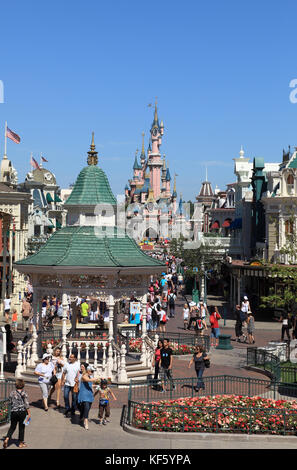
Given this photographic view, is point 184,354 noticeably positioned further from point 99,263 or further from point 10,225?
point 10,225

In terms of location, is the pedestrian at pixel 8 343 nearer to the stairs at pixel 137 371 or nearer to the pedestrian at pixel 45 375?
the stairs at pixel 137 371

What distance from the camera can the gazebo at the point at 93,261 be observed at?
2108cm

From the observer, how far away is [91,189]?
2267 centimetres

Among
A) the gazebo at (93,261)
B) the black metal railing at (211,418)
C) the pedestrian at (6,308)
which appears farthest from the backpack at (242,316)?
the black metal railing at (211,418)

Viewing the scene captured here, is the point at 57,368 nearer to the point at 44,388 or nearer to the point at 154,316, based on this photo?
the point at 44,388

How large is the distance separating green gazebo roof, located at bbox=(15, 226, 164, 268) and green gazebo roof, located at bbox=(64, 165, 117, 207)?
0.81 metres

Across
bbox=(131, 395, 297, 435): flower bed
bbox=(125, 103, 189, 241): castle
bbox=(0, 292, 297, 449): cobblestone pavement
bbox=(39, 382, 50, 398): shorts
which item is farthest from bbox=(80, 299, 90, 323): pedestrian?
bbox=(125, 103, 189, 241): castle

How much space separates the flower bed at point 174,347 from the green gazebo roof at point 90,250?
435 centimetres

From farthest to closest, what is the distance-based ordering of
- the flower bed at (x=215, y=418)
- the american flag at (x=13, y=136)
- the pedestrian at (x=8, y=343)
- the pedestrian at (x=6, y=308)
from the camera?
the american flag at (x=13, y=136), the pedestrian at (x=6, y=308), the pedestrian at (x=8, y=343), the flower bed at (x=215, y=418)

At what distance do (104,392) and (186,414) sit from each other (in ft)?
6.43

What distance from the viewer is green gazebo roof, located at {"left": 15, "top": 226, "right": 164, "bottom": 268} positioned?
2127 cm

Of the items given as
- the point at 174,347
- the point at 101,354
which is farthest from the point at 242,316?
the point at 101,354

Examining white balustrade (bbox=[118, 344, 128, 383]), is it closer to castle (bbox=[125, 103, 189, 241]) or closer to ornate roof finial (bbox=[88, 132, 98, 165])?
ornate roof finial (bbox=[88, 132, 98, 165])
